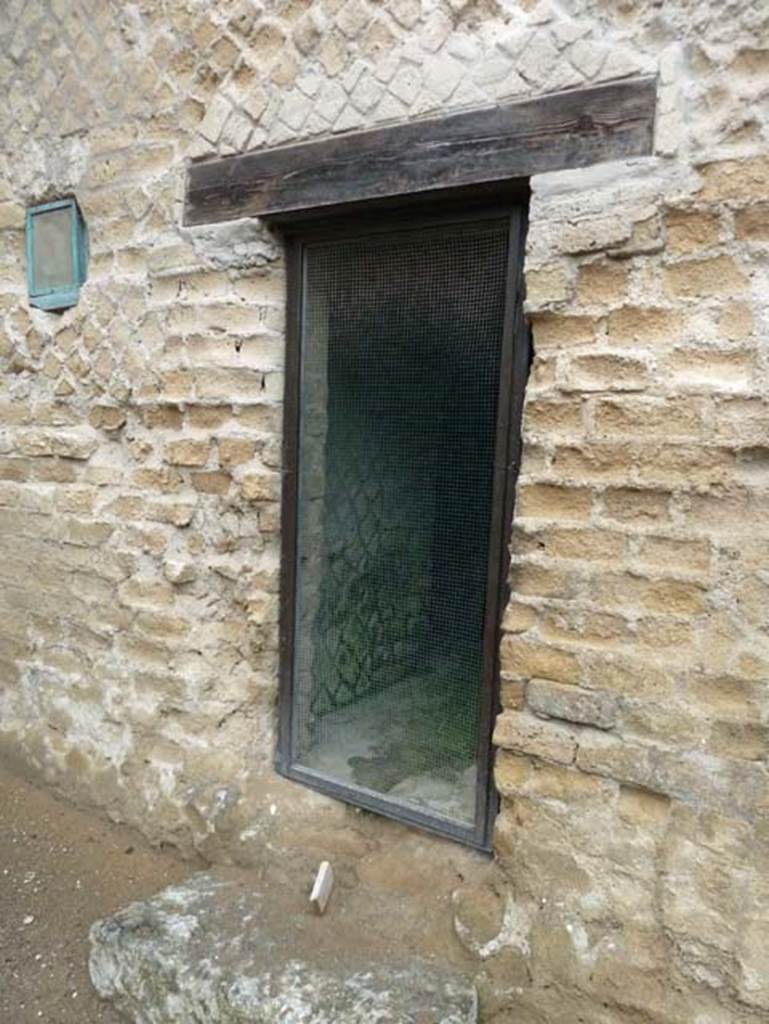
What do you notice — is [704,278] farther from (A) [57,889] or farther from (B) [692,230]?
(A) [57,889]

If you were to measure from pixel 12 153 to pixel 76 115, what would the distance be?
1.32 feet

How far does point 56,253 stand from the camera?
2.93 meters

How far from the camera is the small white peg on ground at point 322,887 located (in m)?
2.31

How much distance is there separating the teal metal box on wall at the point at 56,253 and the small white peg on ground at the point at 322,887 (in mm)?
2255

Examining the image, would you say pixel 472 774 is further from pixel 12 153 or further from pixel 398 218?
pixel 12 153

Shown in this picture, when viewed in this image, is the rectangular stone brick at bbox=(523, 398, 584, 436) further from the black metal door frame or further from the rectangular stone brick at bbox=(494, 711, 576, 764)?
the rectangular stone brick at bbox=(494, 711, 576, 764)

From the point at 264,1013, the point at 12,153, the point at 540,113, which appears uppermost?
the point at 12,153

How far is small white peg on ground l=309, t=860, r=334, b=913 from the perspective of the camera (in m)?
2.31

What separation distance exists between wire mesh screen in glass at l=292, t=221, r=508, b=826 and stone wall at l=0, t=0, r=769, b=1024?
164 mm

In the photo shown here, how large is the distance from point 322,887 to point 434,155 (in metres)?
2.22

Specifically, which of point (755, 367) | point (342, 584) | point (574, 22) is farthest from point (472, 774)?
point (574, 22)

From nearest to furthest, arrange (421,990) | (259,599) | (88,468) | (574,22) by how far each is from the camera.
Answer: (574,22) < (421,990) < (259,599) < (88,468)

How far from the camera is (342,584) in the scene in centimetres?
266

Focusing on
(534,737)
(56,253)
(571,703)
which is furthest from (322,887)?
(56,253)
